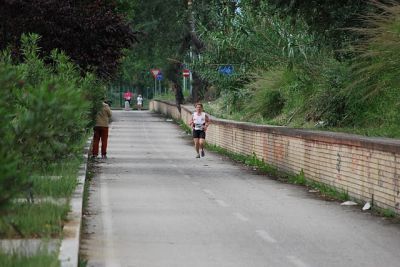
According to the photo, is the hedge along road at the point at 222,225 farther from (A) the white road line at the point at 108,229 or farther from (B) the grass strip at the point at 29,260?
(B) the grass strip at the point at 29,260

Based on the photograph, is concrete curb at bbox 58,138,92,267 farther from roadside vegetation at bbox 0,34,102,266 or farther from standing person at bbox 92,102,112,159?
standing person at bbox 92,102,112,159

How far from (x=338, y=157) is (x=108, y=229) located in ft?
22.9

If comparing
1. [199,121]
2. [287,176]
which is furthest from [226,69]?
[287,176]

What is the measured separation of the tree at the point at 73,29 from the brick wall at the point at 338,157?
6960 mm

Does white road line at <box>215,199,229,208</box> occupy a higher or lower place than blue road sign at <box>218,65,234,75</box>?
lower

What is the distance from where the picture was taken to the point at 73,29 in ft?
121

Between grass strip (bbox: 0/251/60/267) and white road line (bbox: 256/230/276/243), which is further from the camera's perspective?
white road line (bbox: 256/230/276/243)

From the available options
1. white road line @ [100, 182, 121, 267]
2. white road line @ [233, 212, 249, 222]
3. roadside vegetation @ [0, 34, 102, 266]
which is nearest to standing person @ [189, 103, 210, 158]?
white road line @ [100, 182, 121, 267]

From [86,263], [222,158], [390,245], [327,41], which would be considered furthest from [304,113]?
[86,263]

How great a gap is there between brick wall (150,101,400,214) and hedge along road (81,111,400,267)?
503 mm

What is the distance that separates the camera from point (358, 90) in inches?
991

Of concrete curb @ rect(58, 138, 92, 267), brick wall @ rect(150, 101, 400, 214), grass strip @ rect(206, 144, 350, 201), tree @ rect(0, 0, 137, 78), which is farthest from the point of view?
tree @ rect(0, 0, 137, 78)

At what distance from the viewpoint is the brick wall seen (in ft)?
54.9

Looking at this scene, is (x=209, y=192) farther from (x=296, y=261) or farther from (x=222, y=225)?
(x=296, y=261)
